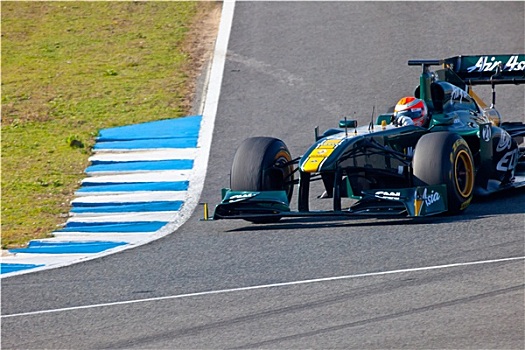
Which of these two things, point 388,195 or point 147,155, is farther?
point 147,155

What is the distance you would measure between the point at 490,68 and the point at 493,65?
0.17 ft

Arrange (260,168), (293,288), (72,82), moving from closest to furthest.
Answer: (293,288), (260,168), (72,82)

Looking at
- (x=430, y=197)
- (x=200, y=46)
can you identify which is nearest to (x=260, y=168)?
(x=430, y=197)

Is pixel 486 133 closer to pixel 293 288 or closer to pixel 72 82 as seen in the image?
pixel 293 288

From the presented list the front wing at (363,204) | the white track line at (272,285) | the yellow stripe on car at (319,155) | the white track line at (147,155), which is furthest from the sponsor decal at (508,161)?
the white track line at (147,155)

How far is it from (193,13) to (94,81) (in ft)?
13.3

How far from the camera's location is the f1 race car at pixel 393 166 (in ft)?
33.7

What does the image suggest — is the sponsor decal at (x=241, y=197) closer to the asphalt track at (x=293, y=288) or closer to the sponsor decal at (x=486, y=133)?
the asphalt track at (x=293, y=288)

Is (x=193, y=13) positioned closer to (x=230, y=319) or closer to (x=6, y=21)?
(x=6, y=21)

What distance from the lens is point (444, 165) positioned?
10.2 metres

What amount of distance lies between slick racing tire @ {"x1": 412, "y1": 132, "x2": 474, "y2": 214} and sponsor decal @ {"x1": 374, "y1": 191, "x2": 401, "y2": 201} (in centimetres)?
33

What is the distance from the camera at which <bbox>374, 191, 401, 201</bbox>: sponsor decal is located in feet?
33.3

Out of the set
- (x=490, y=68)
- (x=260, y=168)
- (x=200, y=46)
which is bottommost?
(x=260, y=168)

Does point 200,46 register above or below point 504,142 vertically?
above
